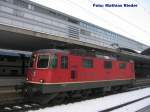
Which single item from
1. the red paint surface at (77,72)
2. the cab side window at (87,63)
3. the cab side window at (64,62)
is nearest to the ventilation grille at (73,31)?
the red paint surface at (77,72)

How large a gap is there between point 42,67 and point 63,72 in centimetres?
121

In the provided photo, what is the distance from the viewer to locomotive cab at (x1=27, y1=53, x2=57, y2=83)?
14523 millimetres

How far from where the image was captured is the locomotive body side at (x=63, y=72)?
14477 millimetres

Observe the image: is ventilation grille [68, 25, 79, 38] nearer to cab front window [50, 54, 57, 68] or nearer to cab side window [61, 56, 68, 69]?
cab side window [61, 56, 68, 69]

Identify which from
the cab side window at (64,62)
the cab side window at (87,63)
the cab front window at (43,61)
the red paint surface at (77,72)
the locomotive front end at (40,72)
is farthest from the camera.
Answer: the cab side window at (87,63)

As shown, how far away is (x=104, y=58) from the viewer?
65.7 feet

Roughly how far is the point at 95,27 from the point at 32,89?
278ft

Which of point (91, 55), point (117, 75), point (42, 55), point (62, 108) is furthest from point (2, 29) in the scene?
point (117, 75)

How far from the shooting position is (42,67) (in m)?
15.0

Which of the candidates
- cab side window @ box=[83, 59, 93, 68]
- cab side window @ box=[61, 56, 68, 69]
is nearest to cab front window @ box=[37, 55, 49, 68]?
cab side window @ box=[61, 56, 68, 69]

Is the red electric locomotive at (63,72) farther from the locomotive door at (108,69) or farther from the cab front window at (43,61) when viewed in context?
the locomotive door at (108,69)

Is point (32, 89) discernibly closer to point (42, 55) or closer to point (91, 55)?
point (42, 55)

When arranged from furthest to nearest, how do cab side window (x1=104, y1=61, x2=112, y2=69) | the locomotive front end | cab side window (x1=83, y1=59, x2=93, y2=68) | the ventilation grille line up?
1. the ventilation grille
2. cab side window (x1=104, y1=61, x2=112, y2=69)
3. cab side window (x1=83, y1=59, x2=93, y2=68)
4. the locomotive front end

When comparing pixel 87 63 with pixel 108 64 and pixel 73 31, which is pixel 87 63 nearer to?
pixel 108 64
